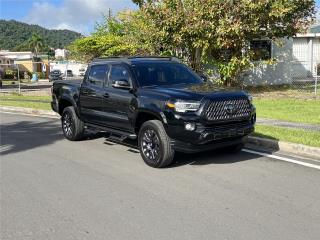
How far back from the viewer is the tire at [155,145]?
770 cm

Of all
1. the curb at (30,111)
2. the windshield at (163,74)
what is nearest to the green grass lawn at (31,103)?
the curb at (30,111)

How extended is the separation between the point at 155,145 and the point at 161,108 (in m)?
0.67

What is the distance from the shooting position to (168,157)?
7734 mm

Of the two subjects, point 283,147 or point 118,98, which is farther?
point 283,147

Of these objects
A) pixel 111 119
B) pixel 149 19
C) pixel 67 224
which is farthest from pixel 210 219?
pixel 149 19

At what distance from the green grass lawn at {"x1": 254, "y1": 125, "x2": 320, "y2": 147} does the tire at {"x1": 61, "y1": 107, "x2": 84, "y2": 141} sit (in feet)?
12.8

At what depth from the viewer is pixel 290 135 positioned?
962 cm

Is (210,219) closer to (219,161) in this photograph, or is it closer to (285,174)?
(285,174)

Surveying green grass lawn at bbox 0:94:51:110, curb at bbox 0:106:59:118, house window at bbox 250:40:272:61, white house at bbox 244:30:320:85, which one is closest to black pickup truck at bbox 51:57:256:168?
curb at bbox 0:106:59:118

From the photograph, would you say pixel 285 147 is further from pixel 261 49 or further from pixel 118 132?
pixel 261 49

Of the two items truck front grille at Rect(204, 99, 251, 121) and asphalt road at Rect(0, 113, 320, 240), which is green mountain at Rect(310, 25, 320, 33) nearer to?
asphalt road at Rect(0, 113, 320, 240)

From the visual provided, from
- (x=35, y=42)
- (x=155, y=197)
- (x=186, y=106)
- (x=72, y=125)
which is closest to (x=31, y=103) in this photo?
(x=72, y=125)

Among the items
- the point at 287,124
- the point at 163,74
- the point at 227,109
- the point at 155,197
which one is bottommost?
the point at 155,197

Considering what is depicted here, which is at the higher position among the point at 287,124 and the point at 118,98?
the point at 118,98
